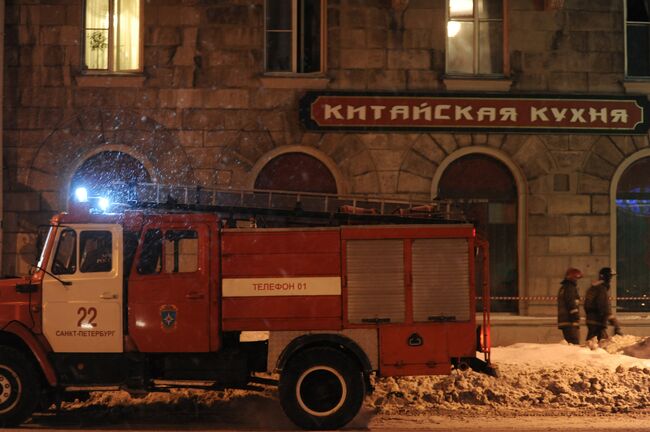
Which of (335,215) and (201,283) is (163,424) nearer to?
(201,283)

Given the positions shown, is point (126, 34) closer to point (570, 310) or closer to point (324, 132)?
point (324, 132)

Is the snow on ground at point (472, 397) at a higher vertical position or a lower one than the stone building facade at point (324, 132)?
lower

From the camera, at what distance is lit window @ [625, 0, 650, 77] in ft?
48.8

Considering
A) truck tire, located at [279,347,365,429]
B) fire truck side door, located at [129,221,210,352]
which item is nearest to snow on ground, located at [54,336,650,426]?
truck tire, located at [279,347,365,429]

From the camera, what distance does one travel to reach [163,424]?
867cm

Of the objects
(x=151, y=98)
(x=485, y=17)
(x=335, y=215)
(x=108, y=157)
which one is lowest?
(x=335, y=215)

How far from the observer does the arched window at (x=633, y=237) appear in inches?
577

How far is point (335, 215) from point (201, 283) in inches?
Answer: 66.9

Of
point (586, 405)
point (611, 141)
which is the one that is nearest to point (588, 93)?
point (611, 141)

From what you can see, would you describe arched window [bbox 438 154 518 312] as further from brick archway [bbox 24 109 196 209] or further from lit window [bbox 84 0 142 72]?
lit window [bbox 84 0 142 72]

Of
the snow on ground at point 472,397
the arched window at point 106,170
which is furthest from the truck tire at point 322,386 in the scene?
the arched window at point 106,170

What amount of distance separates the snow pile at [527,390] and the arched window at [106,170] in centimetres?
687

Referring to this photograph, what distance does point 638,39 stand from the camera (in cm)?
1488

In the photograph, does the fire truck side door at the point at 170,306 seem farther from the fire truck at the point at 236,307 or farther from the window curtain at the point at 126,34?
the window curtain at the point at 126,34
